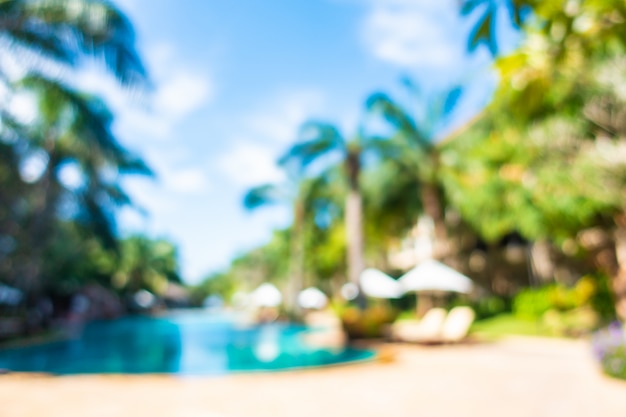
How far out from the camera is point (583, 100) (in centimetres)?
1378

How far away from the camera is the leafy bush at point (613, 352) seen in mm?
6426

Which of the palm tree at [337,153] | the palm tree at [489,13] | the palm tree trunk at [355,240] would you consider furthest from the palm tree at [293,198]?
the palm tree at [489,13]

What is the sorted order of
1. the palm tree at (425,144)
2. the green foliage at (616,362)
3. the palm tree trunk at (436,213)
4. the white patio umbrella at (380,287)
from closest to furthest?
1. the green foliage at (616,362)
2. the white patio umbrella at (380,287)
3. the palm tree at (425,144)
4. the palm tree trunk at (436,213)

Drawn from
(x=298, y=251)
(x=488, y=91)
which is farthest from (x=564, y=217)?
(x=298, y=251)

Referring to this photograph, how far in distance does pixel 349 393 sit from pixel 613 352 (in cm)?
460

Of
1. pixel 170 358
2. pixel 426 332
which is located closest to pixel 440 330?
pixel 426 332

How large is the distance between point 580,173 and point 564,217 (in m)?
2.62

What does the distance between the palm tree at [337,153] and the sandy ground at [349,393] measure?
10.5 m

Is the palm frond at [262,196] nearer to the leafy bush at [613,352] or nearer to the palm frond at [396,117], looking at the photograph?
the palm frond at [396,117]

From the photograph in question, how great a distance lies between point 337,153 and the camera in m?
19.5

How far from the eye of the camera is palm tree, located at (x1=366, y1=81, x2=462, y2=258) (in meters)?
20.5

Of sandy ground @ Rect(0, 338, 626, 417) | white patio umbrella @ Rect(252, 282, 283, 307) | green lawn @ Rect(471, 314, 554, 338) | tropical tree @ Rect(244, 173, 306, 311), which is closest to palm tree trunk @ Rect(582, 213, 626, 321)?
green lawn @ Rect(471, 314, 554, 338)

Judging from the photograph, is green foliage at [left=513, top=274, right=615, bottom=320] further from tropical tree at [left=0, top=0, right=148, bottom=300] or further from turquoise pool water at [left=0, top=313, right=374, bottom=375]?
tropical tree at [left=0, top=0, right=148, bottom=300]

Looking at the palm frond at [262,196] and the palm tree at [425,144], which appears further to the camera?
the palm frond at [262,196]
